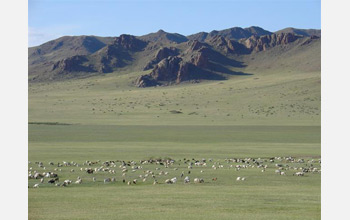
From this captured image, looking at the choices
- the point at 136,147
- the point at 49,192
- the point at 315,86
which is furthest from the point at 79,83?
the point at 49,192

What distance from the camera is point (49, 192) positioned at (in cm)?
1486

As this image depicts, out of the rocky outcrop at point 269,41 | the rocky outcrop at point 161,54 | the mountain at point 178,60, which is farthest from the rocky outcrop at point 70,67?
the rocky outcrop at point 269,41

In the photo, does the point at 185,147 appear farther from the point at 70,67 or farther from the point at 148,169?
the point at 70,67

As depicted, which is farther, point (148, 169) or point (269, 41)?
point (269, 41)

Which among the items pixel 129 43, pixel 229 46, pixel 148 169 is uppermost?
pixel 129 43

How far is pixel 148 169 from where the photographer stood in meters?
22.0

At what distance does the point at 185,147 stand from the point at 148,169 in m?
13.9

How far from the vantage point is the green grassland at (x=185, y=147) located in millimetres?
12375

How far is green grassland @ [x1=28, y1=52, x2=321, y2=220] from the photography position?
40.6 ft

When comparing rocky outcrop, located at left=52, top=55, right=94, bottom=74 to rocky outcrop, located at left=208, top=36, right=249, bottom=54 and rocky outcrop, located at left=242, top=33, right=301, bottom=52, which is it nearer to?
rocky outcrop, located at left=208, top=36, right=249, bottom=54

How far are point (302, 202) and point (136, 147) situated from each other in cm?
2286

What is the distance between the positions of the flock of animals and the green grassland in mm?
221

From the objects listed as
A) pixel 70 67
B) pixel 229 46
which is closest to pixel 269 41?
pixel 229 46

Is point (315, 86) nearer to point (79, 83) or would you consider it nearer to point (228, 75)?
point (228, 75)
